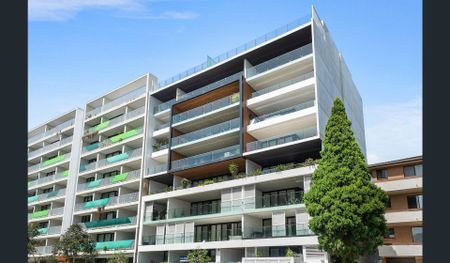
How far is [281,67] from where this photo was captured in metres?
41.7

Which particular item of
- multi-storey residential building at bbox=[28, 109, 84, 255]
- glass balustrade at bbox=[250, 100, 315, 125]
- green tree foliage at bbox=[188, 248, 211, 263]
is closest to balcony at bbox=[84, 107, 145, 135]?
multi-storey residential building at bbox=[28, 109, 84, 255]

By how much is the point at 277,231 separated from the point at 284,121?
37.5 ft

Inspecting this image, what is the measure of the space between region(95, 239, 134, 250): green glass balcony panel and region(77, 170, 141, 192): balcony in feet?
27.9

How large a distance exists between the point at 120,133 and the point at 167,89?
1242 centimetres

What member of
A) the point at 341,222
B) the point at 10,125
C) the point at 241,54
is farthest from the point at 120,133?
the point at 10,125

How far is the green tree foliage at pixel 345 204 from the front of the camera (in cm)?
2722

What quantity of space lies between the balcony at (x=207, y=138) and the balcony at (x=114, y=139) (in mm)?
8713

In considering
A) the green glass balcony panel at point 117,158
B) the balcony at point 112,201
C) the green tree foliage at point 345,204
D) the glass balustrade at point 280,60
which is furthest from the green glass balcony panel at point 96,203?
the green tree foliage at point 345,204

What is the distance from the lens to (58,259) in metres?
55.2

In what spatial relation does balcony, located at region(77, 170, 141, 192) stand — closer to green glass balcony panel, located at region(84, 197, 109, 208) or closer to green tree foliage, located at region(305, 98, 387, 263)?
green glass balcony panel, located at region(84, 197, 109, 208)

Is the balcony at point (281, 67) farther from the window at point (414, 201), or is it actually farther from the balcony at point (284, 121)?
the window at point (414, 201)

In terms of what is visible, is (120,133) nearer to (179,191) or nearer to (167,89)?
(167,89)

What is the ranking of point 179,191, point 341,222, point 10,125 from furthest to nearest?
point 179,191, point 341,222, point 10,125

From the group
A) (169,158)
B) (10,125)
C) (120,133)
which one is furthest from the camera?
(120,133)
